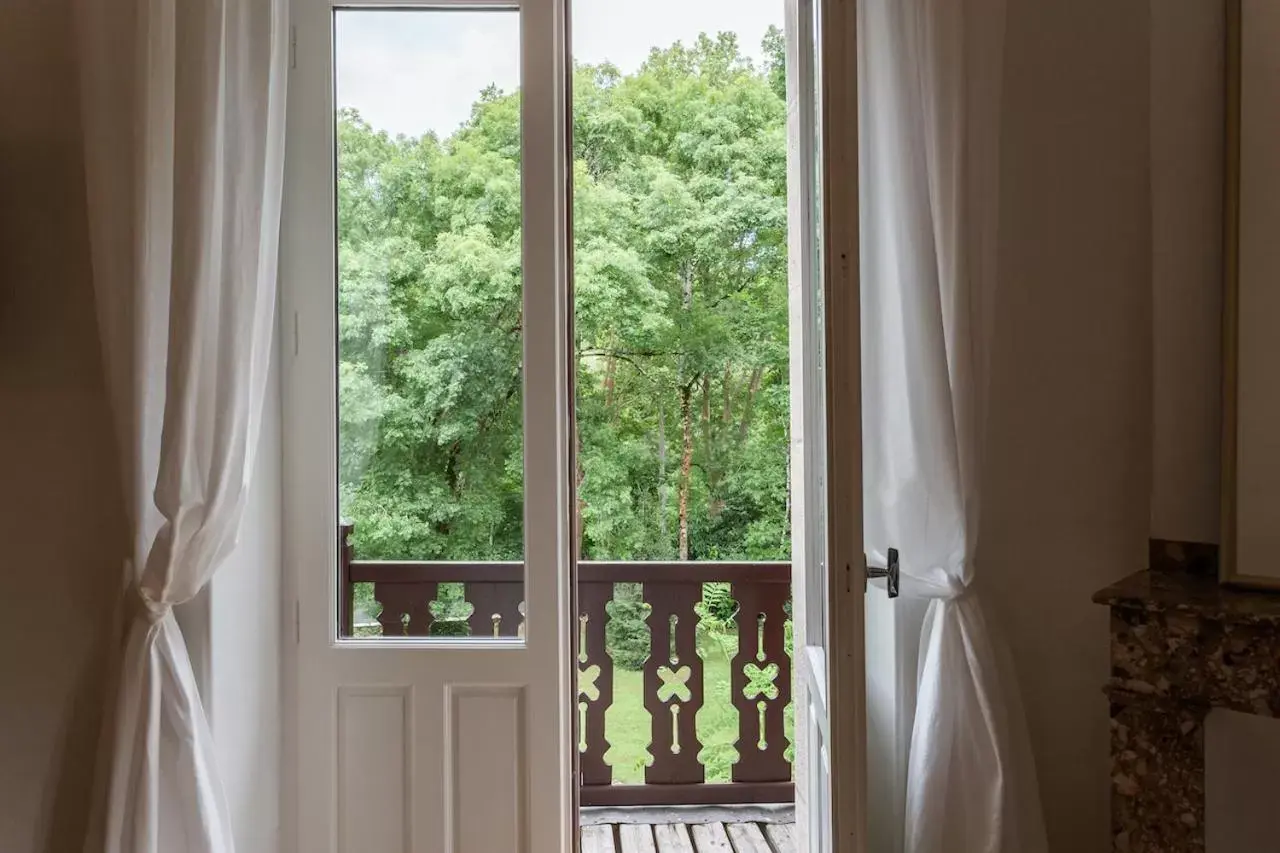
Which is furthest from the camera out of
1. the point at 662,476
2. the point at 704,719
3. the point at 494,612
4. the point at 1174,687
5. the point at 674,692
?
the point at 662,476

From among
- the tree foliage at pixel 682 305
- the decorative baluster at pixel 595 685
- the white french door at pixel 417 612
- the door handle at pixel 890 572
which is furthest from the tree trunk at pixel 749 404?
the door handle at pixel 890 572

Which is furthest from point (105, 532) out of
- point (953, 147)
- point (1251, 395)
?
point (1251, 395)

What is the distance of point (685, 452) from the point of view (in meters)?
5.03

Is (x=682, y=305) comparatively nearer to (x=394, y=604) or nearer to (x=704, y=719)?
(x=704, y=719)

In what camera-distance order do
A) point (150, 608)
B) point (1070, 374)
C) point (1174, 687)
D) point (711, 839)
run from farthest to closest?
1. point (711, 839)
2. point (1070, 374)
3. point (150, 608)
4. point (1174, 687)

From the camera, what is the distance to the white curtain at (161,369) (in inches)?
57.5

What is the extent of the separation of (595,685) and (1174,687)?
2209mm

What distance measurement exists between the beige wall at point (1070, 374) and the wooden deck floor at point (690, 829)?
1.33 m

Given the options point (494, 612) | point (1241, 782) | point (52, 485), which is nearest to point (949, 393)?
point (1241, 782)

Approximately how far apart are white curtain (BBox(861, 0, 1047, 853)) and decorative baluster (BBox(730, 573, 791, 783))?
5.21ft

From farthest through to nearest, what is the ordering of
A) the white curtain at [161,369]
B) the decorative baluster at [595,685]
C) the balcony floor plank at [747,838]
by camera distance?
the decorative baluster at [595,685], the balcony floor plank at [747,838], the white curtain at [161,369]

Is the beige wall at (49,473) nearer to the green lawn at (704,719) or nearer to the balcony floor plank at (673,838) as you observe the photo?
the balcony floor plank at (673,838)

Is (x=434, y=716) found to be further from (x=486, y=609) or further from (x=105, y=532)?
(x=105, y=532)

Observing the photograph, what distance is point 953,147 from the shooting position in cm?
143
